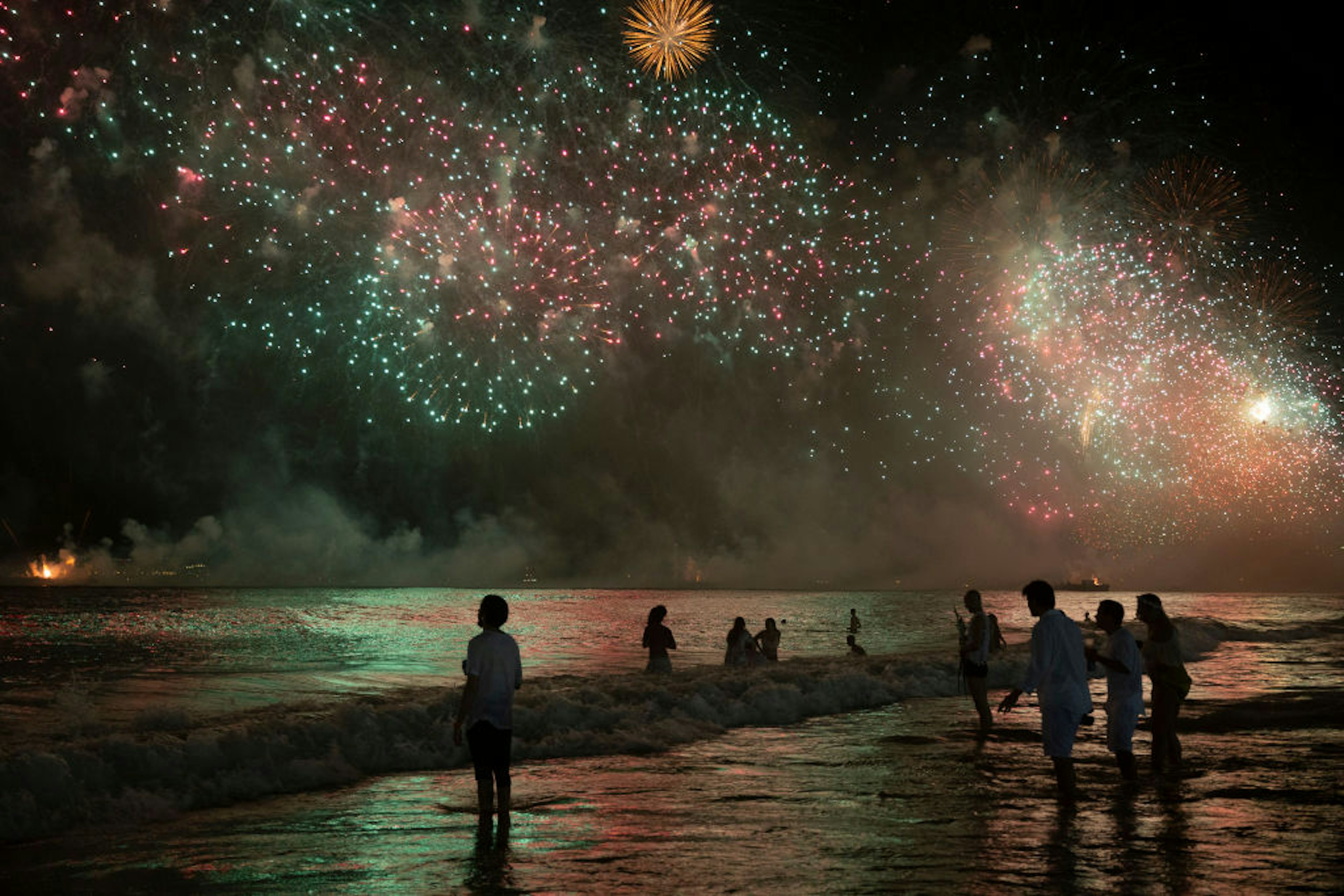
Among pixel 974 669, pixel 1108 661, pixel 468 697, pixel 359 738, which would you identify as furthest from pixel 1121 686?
pixel 359 738

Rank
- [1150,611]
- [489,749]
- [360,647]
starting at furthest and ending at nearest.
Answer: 1. [360,647]
2. [1150,611]
3. [489,749]

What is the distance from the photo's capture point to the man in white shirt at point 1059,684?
880 cm

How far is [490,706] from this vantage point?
26.5 feet

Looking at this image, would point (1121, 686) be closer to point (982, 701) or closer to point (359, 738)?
point (982, 701)

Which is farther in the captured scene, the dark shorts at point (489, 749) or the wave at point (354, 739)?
the wave at point (354, 739)

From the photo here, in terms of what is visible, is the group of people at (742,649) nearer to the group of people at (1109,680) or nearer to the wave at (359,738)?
the wave at (359,738)

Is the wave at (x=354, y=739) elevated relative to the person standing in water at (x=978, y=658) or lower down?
lower down

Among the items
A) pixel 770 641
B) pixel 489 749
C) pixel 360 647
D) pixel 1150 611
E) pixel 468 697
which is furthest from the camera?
pixel 360 647

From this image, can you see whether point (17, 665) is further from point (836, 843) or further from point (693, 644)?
point (836, 843)

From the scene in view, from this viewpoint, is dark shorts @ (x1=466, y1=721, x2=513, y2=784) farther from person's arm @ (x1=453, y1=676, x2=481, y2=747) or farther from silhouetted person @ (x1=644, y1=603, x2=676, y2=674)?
silhouetted person @ (x1=644, y1=603, x2=676, y2=674)

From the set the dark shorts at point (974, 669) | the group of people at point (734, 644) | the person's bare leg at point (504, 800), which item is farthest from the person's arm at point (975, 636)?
the person's bare leg at point (504, 800)

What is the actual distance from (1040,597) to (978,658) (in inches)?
189

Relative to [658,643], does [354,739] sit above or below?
below

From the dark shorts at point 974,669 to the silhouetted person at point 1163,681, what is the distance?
310cm
